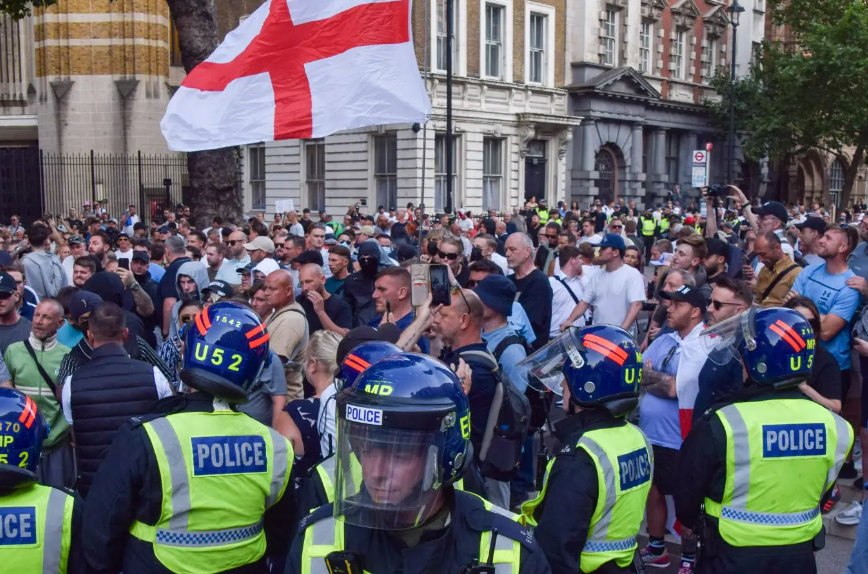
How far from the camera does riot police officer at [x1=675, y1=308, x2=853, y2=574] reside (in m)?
3.41

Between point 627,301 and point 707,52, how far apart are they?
3369cm

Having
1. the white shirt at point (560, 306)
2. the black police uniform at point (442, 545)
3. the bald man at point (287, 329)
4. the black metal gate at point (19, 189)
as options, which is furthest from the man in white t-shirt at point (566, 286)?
the black metal gate at point (19, 189)

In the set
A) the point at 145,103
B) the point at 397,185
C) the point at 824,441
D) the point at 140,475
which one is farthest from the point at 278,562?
the point at 145,103

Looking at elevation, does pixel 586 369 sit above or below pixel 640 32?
below

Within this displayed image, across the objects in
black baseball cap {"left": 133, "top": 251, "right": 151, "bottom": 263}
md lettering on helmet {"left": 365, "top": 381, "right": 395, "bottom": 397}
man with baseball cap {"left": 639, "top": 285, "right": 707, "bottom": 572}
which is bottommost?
man with baseball cap {"left": 639, "top": 285, "right": 707, "bottom": 572}

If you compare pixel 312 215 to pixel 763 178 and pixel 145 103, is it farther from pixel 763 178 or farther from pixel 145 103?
pixel 763 178

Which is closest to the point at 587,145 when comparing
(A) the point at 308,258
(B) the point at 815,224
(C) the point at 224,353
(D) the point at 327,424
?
(A) the point at 308,258

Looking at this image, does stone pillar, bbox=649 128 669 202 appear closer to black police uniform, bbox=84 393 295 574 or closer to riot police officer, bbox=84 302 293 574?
riot police officer, bbox=84 302 293 574

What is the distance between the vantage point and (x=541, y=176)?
31531 mm

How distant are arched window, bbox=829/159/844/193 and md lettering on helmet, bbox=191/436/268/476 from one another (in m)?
47.9

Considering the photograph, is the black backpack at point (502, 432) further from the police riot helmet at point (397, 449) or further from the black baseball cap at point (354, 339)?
the police riot helmet at point (397, 449)

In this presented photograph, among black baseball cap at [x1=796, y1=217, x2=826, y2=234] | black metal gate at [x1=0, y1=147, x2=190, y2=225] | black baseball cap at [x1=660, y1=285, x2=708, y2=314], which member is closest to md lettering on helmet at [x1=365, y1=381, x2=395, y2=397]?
black baseball cap at [x1=660, y1=285, x2=708, y2=314]

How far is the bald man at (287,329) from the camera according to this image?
573 cm

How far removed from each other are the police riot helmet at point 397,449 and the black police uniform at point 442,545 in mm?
76
